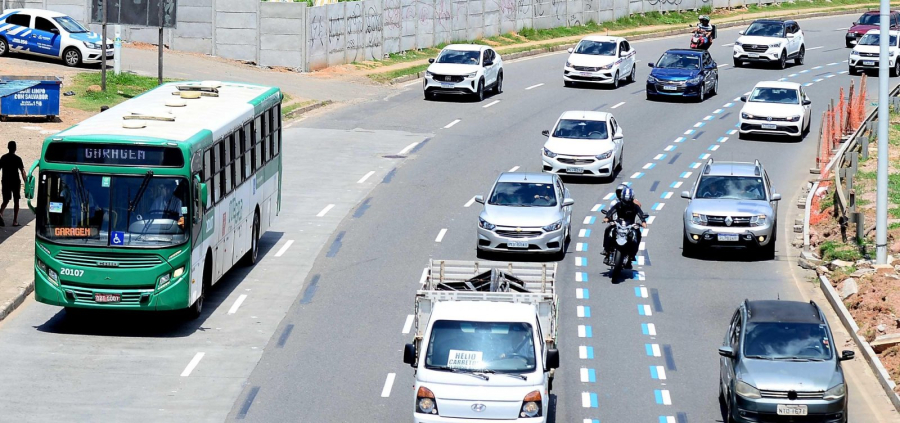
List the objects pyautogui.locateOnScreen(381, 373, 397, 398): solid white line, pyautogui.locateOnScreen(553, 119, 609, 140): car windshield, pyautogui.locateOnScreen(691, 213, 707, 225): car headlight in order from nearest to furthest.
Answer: pyautogui.locateOnScreen(381, 373, 397, 398): solid white line, pyautogui.locateOnScreen(691, 213, 707, 225): car headlight, pyautogui.locateOnScreen(553, 119, 609, 140): car windshield

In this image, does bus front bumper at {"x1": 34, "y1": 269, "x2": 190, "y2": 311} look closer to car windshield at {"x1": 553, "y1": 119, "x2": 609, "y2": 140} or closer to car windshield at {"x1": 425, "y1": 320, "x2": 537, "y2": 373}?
car windshield at {"x1": 425, "y1": 320, "x2": 537, "y2": 373}

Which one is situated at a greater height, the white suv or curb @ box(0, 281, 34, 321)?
the white suv

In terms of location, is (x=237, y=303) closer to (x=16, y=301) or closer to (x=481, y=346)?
(x=16, y=301)

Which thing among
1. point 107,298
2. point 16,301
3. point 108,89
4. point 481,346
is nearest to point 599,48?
point 108,89

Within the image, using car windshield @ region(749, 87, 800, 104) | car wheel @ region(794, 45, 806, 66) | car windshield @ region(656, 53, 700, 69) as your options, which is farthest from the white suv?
car windshield @ region(749, 87, 800, 104)

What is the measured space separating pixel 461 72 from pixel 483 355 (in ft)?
99.0

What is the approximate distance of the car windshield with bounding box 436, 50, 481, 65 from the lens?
46969 mm

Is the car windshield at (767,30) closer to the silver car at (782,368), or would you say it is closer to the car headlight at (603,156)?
the car headlight at (603,156)

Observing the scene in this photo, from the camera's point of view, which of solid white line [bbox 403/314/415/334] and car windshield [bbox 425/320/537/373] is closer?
car windshield [bbox 425/320/537/373]

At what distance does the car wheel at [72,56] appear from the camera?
154ft

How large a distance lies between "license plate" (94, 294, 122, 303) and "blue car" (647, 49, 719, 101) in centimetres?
2888

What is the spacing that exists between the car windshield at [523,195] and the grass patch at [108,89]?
16148 mm

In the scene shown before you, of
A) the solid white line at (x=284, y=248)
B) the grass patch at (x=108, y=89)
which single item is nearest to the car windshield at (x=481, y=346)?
the solid white line at (x=284, y=248)

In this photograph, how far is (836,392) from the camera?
17.9 metres
